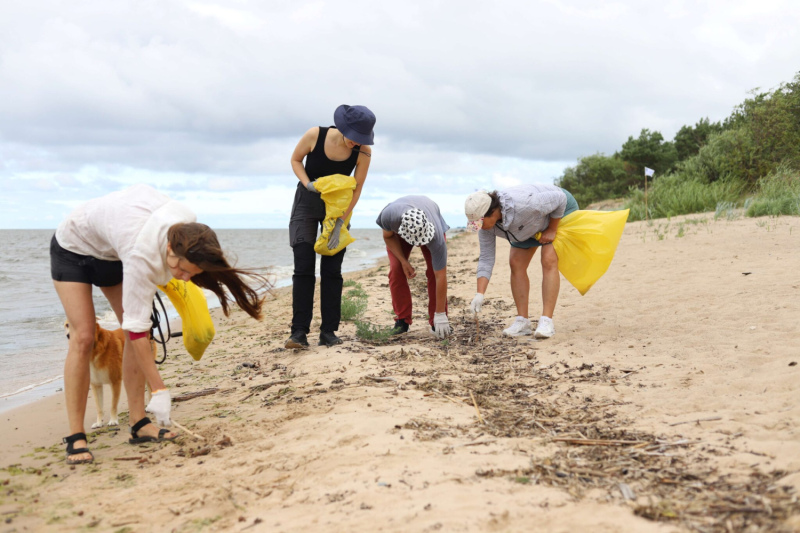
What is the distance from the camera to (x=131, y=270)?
317cm

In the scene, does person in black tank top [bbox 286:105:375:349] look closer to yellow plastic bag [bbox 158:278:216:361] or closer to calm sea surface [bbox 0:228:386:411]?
calm sea surface [bbox 0:228:386:411]

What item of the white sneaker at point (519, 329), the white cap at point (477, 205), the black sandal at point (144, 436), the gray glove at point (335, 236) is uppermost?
the white cap at point (477, 205)

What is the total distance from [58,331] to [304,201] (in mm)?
5653

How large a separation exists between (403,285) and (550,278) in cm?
142

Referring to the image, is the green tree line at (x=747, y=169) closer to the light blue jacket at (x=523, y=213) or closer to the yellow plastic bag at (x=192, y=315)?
the light blue jacket at (x=523, y=213)

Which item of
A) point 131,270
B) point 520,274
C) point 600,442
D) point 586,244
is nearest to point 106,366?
point 131,270

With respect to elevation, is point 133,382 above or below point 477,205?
A: below

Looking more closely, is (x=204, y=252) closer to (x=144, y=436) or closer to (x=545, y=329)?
(x=144, y=436)

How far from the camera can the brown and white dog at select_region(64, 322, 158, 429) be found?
4.25m

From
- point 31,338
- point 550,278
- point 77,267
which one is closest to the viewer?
point 77,267

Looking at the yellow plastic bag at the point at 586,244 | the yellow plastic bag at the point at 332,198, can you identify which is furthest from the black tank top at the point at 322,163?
the yellow plastic bag at the point at 586,244

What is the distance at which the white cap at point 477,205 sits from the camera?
5125 mm

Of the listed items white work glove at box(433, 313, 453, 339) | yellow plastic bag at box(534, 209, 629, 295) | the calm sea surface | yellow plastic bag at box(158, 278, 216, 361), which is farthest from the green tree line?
yellow plastic bag at box(158, 278, 216, 361)

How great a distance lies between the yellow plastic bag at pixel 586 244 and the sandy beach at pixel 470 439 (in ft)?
1.91
